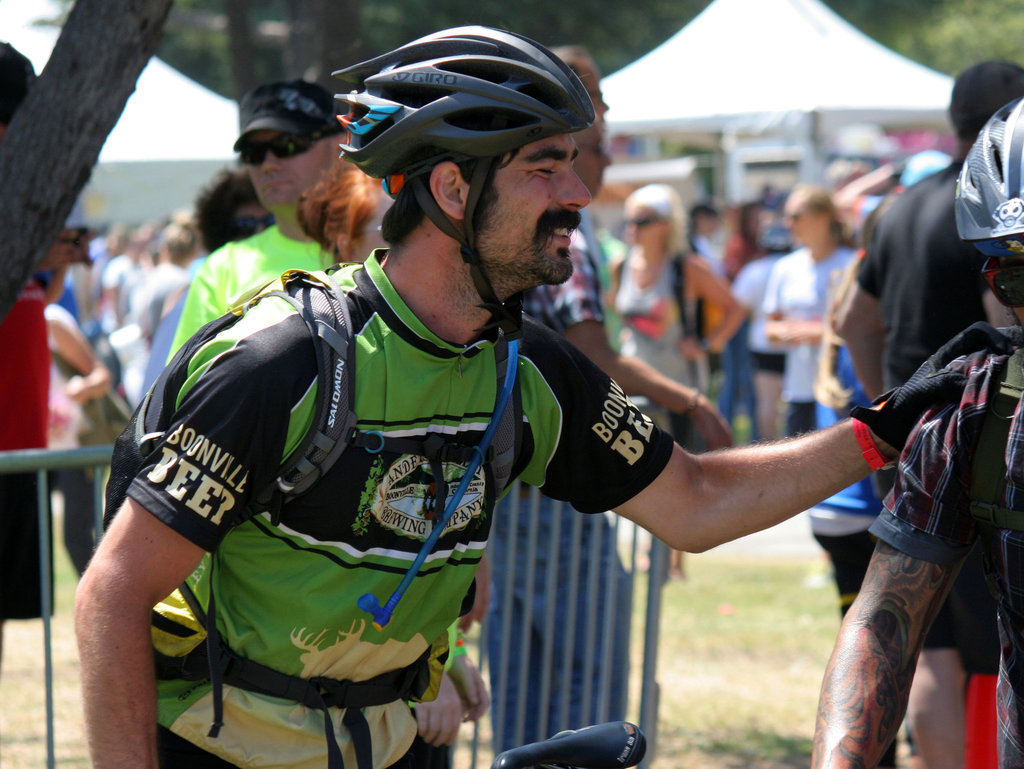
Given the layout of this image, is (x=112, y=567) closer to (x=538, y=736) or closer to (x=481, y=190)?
(x=481, y=190)

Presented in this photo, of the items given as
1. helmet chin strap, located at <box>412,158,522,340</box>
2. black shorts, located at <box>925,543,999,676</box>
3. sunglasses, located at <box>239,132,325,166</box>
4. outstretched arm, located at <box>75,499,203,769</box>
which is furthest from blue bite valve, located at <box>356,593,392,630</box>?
Answer: sunglasses, located at <box>239,132,325,166</box>

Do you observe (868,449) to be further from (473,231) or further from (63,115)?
(63,115)

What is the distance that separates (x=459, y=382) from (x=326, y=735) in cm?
65

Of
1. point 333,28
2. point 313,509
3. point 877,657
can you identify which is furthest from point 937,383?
point 333,28

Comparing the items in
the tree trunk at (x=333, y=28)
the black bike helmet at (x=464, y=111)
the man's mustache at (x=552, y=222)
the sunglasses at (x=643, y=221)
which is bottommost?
the man's mustache at (x=552, y=222)

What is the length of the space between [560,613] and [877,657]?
237 centimetres

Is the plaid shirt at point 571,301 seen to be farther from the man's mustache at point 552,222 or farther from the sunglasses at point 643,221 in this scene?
the sunglasses at point 643,221

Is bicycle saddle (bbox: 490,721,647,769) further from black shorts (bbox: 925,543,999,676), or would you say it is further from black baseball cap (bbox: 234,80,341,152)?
black baseball cap (bbox: 234,80,341,152)

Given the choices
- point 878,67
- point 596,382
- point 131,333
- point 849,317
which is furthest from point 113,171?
point 596,382

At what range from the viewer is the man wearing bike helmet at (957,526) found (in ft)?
6.46

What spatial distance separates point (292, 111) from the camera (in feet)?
14.1

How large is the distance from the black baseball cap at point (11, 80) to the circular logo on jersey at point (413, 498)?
2.44m

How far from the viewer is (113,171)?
611 inches

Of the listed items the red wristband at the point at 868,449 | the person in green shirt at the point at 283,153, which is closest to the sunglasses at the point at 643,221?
the person in green shirt at the point at 283,153
